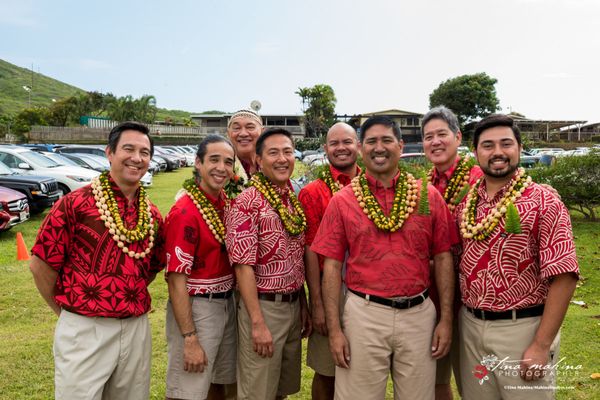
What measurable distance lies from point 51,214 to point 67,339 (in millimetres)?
743

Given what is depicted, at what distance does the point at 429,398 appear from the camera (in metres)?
2.99

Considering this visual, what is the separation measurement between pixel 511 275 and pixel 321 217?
1.40 meters

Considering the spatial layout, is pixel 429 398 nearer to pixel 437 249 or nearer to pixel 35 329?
pixel 437 249

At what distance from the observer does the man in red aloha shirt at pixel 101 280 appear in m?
2.79

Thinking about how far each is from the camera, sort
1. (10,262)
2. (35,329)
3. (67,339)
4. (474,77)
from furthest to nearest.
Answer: (474,77) → (10,262) → (35,329) → (67,339)

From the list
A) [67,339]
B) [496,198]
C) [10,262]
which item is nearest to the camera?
[67,339]

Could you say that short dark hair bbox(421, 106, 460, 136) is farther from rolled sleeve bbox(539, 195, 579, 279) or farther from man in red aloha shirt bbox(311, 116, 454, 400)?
rolled sleeve bbox(539, 195, 579, 279)

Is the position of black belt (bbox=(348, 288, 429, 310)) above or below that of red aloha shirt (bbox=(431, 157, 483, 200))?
below

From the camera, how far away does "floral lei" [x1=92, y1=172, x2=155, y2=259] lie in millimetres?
2898

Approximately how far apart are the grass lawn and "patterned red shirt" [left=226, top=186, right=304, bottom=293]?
1.62 meters

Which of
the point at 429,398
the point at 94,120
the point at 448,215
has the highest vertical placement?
the point at 94,120

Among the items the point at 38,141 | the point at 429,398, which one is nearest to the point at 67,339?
the point at 429,398

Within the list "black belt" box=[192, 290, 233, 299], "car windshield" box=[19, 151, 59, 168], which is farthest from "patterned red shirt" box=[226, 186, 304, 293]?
"car windshield" box=[19, 151, 59, 168]

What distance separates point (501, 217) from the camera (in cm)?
285
